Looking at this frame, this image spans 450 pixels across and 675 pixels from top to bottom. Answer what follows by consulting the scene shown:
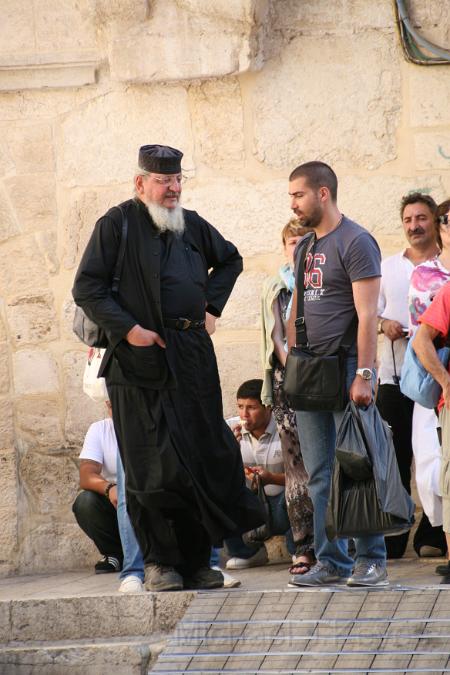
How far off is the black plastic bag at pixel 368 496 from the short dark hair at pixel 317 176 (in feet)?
3.20

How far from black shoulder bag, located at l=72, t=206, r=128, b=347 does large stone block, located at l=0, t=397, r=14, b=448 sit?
6.19 ft

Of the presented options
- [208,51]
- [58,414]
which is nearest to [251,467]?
[58,414]

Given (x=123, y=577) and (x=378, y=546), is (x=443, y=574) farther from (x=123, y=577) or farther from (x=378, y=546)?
(x=123, y=577)

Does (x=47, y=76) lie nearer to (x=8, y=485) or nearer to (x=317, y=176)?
(x=8, y=485)

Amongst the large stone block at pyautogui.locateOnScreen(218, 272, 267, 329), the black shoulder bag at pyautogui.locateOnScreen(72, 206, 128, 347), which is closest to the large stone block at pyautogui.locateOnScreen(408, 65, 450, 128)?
the large stone block at pyautogui.locateOnScreen(218, 272, 267, 329)

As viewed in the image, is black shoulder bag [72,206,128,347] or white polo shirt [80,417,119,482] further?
white polo shirt [80,417,119,482]

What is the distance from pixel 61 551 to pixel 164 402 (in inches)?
90.9

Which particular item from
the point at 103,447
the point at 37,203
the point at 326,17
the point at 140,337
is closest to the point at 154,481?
the point at 140,337

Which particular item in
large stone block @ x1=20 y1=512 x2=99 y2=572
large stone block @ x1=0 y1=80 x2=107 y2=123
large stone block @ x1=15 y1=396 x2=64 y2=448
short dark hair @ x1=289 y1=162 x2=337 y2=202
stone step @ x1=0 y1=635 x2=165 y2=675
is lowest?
large stone block @ x1=20 y1=512 x2=99 y2=572

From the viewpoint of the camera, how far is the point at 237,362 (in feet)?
27.0

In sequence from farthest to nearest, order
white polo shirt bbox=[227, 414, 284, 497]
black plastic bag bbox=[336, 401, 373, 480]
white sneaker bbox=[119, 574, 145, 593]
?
white polo shirt bbox=[227, 414, 284, 497] < white sneaker bbox=[119, 574, 145, 593] < black plastic bag bbox=[336, 401, 373, 480]

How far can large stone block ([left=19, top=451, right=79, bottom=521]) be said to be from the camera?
329 inches

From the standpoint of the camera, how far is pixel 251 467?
7.89 m

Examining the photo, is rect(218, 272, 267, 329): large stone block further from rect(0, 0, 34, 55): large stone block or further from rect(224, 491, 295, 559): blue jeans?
rect(0, 0, 34, 55): large stone block
